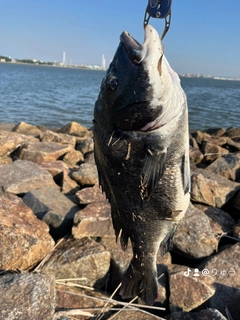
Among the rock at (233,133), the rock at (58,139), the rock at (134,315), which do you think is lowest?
the rock at (233,133)

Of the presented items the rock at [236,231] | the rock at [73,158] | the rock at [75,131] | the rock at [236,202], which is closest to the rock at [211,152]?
the rock at [236,202]

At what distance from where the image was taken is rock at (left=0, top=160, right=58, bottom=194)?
5.09 meters

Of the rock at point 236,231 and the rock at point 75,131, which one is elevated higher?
the rock at point 236,231

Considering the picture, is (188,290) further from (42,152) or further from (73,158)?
(73,158)

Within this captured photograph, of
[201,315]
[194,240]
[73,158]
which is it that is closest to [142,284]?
[201,315]

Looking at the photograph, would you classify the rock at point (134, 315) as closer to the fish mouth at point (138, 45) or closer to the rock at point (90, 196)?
the rock at point (90, 196)

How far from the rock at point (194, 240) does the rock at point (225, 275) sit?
0.80 ft

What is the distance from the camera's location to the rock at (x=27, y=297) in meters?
2.62

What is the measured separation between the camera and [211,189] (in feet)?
18.2

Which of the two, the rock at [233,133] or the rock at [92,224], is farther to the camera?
the rock at [233,133]

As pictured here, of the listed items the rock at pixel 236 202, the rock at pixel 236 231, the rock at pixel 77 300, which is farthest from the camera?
the rock at pixel 236 202

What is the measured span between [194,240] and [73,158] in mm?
4116

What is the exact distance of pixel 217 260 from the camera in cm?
388

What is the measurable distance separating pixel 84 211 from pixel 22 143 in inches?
164
